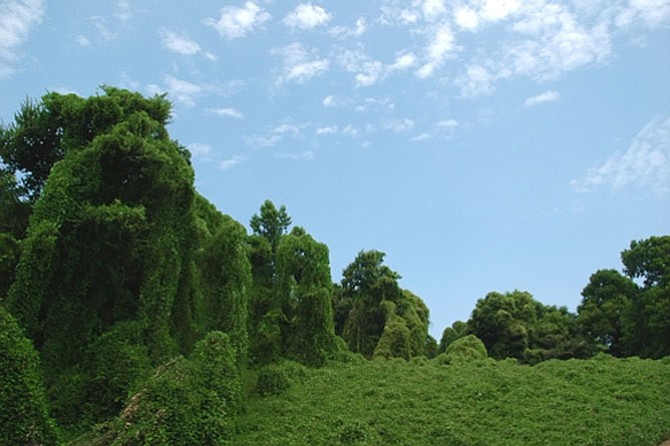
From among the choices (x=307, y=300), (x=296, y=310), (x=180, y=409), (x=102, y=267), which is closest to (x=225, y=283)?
(x=102, y=267)

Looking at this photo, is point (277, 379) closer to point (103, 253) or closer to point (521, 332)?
point (103, 253)

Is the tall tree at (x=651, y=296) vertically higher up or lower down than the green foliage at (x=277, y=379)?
higher up

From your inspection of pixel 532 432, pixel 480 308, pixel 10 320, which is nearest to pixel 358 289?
pixel 480 308

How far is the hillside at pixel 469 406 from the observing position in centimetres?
1120

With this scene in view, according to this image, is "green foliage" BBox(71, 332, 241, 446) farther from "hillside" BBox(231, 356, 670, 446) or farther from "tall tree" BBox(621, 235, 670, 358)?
"tall tree" BBox(621, 235, 670, 358)

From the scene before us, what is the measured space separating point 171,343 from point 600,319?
22.6 meters

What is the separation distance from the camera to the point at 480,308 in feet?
101

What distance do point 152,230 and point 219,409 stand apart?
12.9ft

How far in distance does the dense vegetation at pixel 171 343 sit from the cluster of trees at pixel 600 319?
907cm

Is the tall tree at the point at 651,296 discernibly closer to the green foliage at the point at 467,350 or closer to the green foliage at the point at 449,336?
the green foliage at the point at 467,350

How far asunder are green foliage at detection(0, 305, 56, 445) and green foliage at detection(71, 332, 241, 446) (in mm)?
777

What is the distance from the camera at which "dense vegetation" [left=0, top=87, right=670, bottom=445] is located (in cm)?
1005

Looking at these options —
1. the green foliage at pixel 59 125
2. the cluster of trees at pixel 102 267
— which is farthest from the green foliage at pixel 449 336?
the green foliage at pixel 59 125

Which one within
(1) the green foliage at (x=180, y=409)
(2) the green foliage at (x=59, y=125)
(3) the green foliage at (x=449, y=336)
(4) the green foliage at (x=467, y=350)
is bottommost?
(1) the green foliage at (x=180, y=409)
